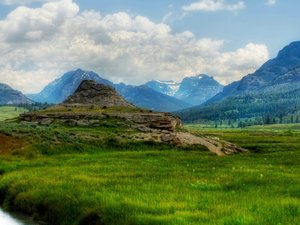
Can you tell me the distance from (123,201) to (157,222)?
4.63m

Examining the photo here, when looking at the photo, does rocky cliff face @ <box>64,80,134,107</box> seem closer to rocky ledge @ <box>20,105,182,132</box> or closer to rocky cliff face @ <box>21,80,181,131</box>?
rocky cliff face @ <box>21,80,181,131</box>

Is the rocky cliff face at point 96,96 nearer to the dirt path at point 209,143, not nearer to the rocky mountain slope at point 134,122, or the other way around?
the rocky mountain slope at point 134,122

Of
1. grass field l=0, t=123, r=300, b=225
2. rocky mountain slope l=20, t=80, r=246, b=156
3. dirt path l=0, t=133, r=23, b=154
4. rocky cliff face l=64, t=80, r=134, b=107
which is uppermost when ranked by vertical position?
rocky cliff face l=64, t=80, r=134, b=107

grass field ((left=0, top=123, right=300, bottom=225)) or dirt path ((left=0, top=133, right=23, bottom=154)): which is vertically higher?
dirt path ((left=0, top=133, right=23, bottom=154))

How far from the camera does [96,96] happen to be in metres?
122

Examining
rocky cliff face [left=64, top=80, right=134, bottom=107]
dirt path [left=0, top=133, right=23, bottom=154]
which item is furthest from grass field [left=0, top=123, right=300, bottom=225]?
rocky cliff face [left=64, top=80, right=134, bottom=107]

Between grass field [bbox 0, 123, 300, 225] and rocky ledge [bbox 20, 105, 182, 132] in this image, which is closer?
grass field [bbox 0, 123, 300, 225]

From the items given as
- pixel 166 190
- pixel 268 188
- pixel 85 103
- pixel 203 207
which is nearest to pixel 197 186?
pixel 166 190

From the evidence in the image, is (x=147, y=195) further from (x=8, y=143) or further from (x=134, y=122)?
(x=134, y=122)

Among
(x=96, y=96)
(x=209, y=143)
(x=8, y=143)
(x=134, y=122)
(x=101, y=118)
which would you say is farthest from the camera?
(x=96, y=96)

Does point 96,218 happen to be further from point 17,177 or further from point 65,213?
point 17,177

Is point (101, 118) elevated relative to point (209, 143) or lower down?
elevated

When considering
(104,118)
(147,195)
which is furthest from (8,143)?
(147,195)

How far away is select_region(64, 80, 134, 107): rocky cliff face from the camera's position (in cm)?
11738
